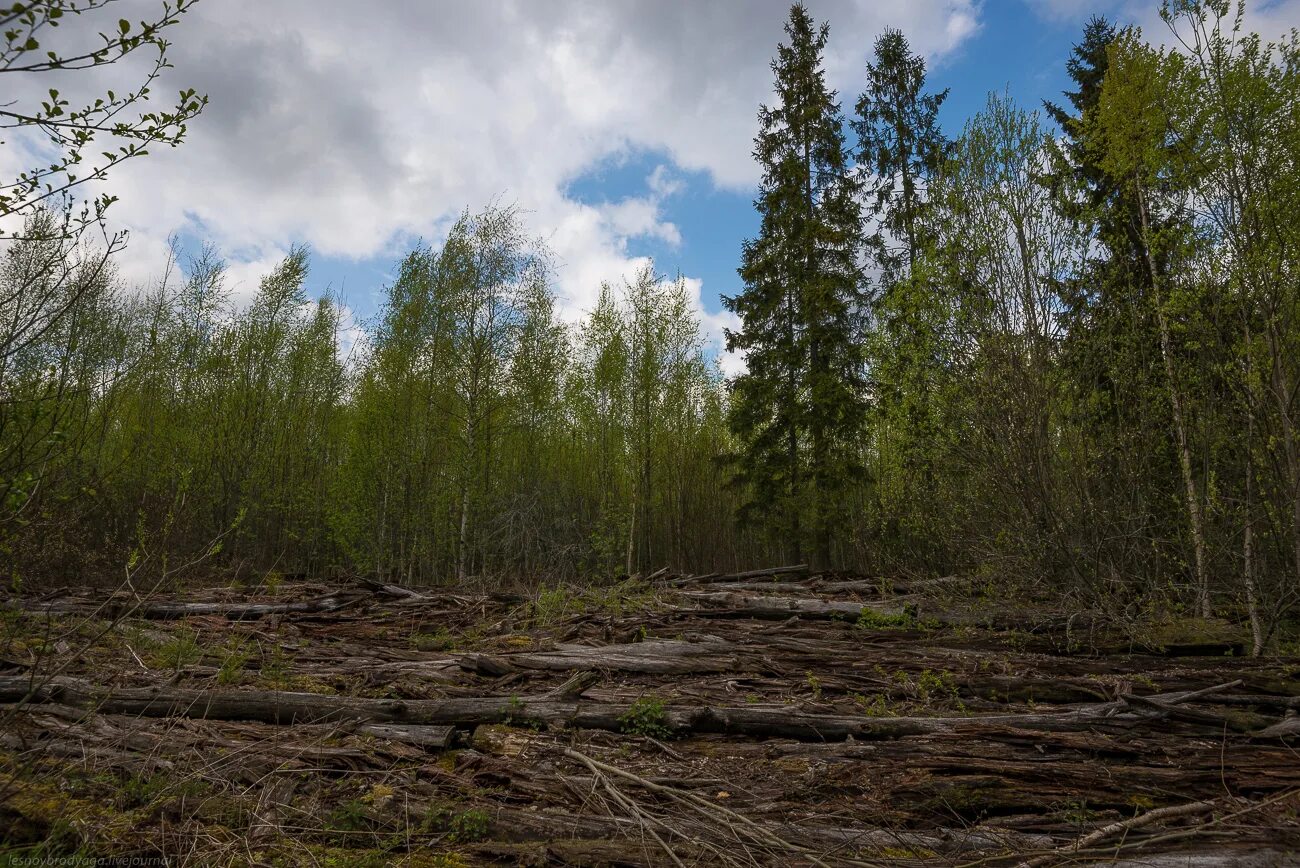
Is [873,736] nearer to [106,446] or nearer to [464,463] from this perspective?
[464,463]

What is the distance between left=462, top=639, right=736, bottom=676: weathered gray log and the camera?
6.11m

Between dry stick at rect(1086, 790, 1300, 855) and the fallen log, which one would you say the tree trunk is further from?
dry stick at rect(1086, 790, 1300, 855)

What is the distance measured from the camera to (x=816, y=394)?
695 inches

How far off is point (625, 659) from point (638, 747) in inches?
74.6

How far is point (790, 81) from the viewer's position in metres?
19.5

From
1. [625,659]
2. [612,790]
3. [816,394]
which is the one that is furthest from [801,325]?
[612,790]

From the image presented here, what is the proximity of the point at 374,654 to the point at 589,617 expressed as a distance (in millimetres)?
2696

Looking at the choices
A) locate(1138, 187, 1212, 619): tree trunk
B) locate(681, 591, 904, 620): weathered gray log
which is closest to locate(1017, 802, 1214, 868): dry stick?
locate(681, 591, 904, 620): weathered gray log

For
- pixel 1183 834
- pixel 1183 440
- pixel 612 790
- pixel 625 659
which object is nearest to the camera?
pixel 1183 834

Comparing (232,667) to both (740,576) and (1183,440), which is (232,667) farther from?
(1183,440)

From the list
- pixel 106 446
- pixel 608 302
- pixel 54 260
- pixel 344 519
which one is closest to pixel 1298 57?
pixel 54 260

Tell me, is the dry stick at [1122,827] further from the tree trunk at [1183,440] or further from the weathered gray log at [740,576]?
the weathered gray log at [740,576]

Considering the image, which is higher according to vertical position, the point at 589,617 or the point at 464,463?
the point at 464,463

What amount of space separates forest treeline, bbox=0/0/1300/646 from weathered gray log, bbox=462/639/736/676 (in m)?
2.63
